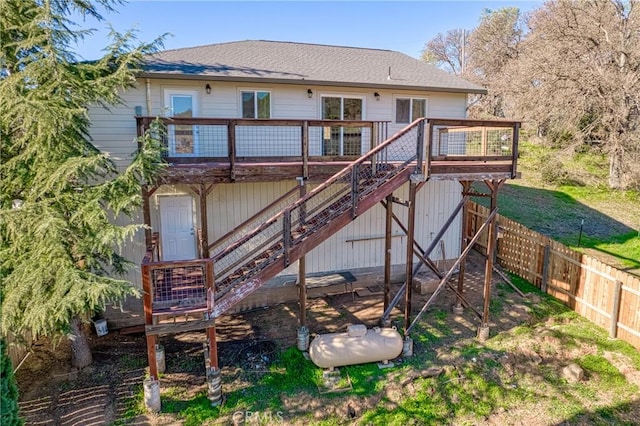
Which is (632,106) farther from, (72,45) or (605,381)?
(72,45)

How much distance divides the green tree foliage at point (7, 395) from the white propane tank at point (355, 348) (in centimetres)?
446

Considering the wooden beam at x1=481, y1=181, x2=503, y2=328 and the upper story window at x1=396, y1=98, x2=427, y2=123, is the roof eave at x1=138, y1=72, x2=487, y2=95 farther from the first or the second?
the wooden beam at x1=481, y1=181, x2=503, y2=328

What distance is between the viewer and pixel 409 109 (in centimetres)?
1095

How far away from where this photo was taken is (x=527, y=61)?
21391 millimetres

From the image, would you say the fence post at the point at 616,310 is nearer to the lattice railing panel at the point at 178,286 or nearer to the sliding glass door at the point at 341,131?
the sliding glass door at the point at 341,131

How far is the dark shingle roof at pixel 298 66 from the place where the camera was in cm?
913

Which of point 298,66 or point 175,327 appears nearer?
point 175,327

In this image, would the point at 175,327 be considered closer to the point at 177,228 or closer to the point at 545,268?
the point at 177,228

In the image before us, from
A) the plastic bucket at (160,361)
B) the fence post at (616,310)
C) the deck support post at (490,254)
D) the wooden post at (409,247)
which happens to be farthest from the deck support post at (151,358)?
the fence post at (616,310)

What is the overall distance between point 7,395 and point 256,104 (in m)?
7.16

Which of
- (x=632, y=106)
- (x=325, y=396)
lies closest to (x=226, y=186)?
(x=325, y=396)

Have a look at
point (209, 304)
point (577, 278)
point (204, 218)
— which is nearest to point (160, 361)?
point (209, 304)

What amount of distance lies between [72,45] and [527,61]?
861 inches

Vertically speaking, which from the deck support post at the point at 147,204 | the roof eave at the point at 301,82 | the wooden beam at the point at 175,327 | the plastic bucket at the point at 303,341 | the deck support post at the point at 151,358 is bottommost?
the plastic bucket at the point at 303,341
